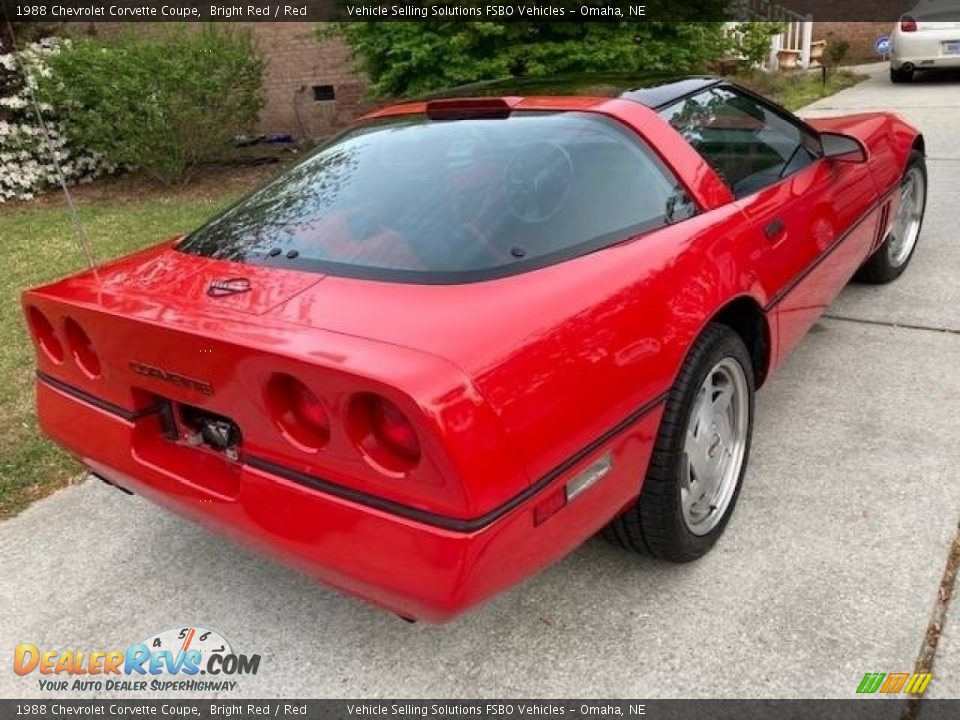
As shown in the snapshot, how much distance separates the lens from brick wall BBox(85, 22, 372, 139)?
10664mm

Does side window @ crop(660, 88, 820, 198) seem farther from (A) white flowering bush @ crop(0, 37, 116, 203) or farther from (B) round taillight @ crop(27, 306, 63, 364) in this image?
(A) white flowering bush @ crop(0, 37, 116, 203)

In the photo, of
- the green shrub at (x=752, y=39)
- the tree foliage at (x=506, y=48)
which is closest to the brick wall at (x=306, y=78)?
the tree foliage at (x=506, y=48)

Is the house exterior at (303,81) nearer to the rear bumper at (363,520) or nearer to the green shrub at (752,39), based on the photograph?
the green shrub at (752,39)

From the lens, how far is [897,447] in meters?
2.99

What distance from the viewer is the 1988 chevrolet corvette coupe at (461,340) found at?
168cm

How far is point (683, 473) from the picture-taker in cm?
233

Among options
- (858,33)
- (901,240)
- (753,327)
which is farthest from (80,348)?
(858,33)

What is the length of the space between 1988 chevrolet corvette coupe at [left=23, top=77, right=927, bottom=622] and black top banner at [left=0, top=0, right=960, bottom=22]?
8.60 feet

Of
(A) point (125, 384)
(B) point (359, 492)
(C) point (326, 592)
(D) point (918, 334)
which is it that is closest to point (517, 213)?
(B) point (359, 492)

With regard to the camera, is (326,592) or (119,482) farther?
(326,592)

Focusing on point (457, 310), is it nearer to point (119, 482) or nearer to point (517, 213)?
point (517, 213)

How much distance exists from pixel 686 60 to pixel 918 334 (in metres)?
5.25

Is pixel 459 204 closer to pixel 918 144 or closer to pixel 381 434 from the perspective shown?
pixel 381 434
